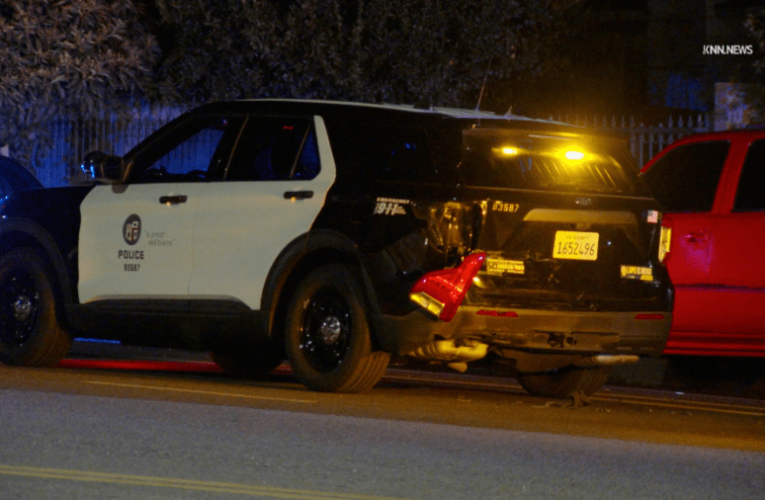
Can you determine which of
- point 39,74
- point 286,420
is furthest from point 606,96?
point 286,420

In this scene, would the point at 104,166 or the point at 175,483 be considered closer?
the point at 175,483

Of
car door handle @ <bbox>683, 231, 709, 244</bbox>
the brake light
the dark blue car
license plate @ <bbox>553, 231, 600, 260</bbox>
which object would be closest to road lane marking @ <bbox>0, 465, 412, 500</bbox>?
license plate @ <bbox>553, 231, 600, 260</bbox>

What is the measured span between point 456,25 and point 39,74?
5377 mm

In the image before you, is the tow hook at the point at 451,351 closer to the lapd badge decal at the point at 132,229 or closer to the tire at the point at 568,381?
the tire at the point at 568,381

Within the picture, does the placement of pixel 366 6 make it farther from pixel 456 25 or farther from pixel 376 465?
pixel 376 465

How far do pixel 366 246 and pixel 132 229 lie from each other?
201 centimetres

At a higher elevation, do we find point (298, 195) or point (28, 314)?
point (298, 195)

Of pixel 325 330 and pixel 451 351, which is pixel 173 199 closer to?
pixel 325 330

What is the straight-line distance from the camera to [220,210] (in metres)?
8.78

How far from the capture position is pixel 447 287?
25.1 ft

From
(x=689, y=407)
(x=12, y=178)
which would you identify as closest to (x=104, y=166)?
(x=689, y=407)

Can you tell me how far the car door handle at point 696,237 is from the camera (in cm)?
997

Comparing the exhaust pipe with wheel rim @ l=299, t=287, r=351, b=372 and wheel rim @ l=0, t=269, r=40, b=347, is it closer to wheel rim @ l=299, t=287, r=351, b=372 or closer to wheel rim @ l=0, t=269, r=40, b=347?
wheel rim @ l=299, t=287, r=351, b=372

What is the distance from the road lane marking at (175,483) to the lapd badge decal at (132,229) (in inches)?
143
